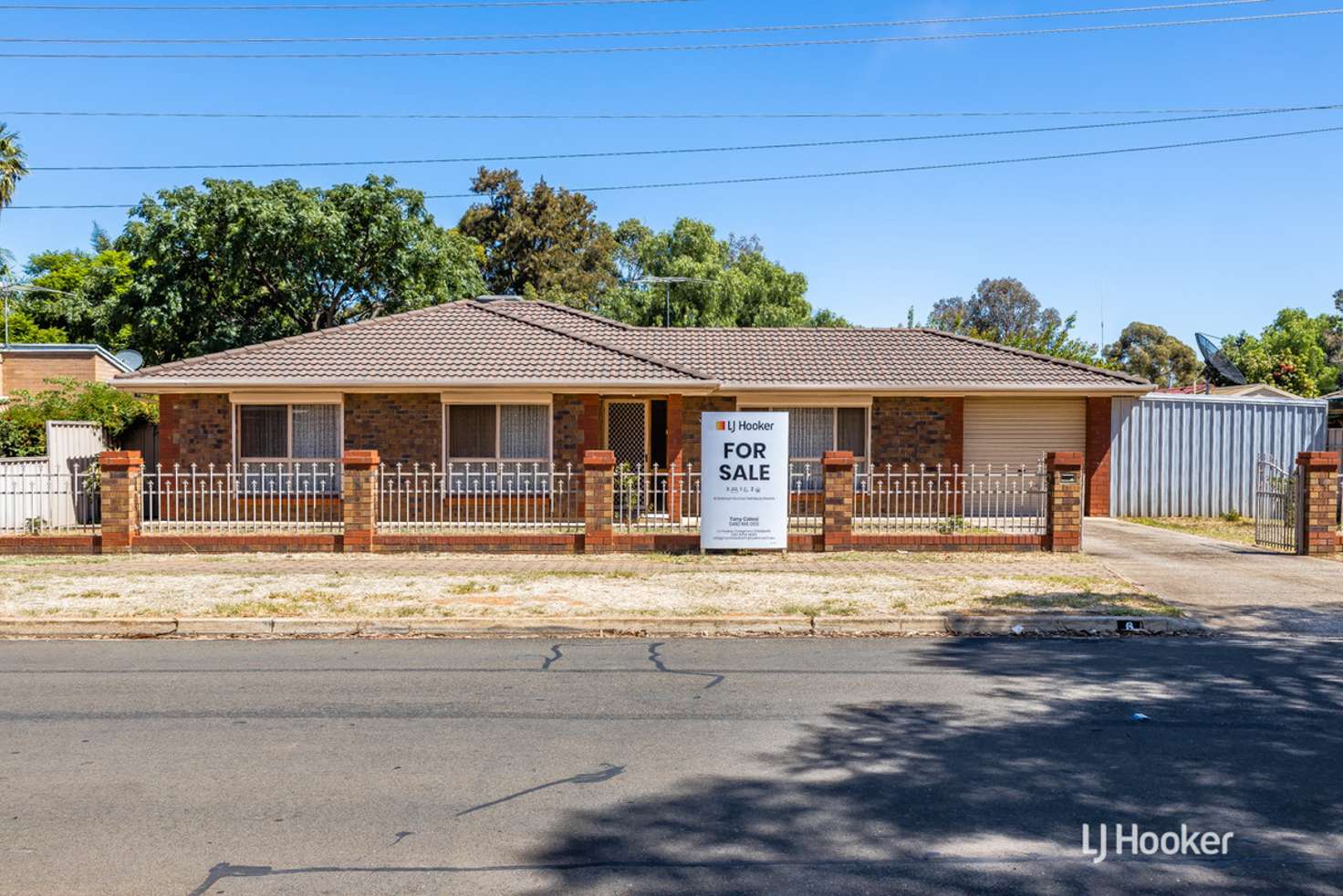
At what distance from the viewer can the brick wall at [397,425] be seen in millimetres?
20203

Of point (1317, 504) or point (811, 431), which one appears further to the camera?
point (811, 431)

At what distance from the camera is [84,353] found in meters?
29.9

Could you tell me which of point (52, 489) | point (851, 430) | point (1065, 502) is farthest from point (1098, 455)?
point (52, 489)

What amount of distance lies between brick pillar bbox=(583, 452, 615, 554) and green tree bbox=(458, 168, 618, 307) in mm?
36082

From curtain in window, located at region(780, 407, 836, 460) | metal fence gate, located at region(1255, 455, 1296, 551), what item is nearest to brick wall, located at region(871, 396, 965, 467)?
curtain in window, located at region(780, 407, 836, 460)

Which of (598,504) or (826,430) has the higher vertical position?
(826,430)

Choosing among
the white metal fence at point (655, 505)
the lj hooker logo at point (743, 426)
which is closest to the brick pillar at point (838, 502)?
the lj hooker logo at point (743, 426)

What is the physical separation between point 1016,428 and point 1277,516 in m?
6.03

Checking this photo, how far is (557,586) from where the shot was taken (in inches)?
502

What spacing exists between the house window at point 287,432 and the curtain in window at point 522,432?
120 inches

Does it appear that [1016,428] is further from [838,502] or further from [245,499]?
[245,499]

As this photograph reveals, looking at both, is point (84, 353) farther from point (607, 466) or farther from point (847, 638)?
point (847, 638)

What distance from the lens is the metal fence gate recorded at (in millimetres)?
16234

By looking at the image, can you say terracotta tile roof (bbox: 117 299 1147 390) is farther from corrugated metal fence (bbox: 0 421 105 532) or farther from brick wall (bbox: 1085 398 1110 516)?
corrugated metal fence (bbox: 0 421 105 532)
